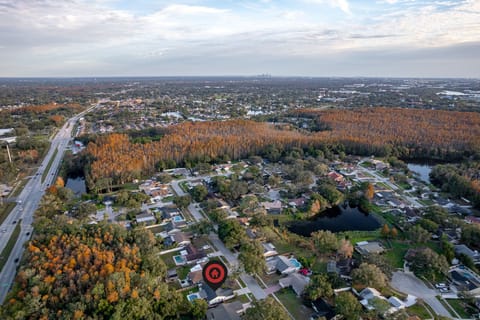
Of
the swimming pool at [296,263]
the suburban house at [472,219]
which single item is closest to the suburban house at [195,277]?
the swimming pool at [296,263]

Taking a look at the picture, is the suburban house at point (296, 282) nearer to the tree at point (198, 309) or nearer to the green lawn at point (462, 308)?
the tree at point (198, 309)

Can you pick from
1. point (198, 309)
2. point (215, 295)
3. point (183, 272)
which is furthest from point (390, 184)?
point (198, 309)

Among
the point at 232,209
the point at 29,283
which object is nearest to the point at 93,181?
the point at 232,209

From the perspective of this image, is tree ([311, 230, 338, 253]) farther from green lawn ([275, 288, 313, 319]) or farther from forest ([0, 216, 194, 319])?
forest ([0, 216, 194, 319])

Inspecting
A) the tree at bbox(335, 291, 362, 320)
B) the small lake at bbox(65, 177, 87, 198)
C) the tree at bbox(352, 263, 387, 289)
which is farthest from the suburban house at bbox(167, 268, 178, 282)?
the small lake at bbox(65, 177, 87, 198)

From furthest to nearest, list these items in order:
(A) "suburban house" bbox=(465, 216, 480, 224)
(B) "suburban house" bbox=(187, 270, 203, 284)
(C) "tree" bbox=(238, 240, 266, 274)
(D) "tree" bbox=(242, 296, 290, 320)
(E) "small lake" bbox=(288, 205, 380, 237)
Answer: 1. (E) "small lake" bbox=(288, 205, 380, 237)
2. (A) "suburban house" bbox=(465, 216, 480, 224)
3. (B) "suburban house" bbox=(187, 270, 203, 284)
4. (C) "tree" bbox=(238, 240, 266, 274)
5. (D) "tree" bbox=(242, 296, 290, 320)

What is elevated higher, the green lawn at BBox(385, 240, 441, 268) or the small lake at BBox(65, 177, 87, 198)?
the green lawn at BBox(385, 240, 441, 268)
